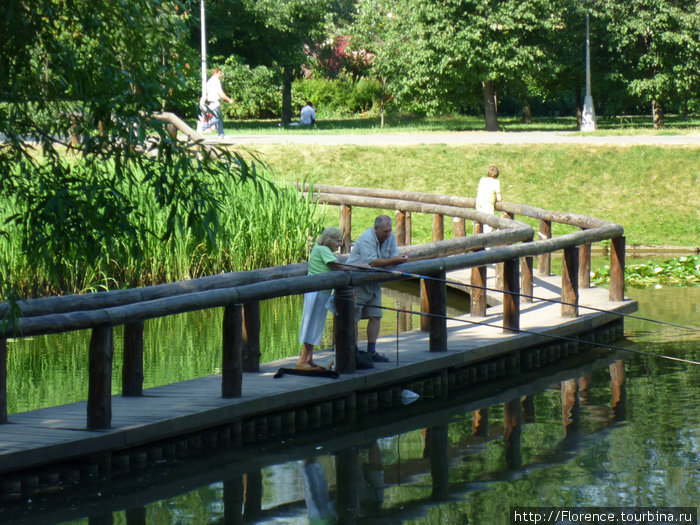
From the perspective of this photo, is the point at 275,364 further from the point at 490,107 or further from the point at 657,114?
the point at 657,114

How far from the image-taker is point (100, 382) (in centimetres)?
833

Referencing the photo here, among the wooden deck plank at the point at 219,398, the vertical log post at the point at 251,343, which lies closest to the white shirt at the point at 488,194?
the wooden deck plank at the point at 219,398

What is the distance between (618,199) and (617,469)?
1687 cm

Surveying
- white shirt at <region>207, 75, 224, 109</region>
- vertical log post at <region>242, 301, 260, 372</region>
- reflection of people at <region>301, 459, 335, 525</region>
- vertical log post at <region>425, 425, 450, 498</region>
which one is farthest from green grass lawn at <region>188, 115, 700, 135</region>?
reflection of people at <region>301, 459, 335, 525</region>

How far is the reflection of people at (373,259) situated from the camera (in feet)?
34.8

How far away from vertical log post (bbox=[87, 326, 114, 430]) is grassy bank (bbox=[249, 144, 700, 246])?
1498 cm

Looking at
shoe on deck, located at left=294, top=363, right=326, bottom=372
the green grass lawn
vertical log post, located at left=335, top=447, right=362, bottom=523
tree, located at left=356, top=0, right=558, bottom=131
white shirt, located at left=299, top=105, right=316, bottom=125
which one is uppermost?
tree, located at left=356, top=0, right=558, bottom=131

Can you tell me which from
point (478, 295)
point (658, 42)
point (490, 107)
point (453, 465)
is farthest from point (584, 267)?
point (658, 42)

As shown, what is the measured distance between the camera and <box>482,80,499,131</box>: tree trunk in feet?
115

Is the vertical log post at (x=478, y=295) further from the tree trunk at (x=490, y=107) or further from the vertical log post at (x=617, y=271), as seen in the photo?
the tree trunk at (x=490, y=107)

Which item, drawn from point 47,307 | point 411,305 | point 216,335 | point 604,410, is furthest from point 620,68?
point 47,307

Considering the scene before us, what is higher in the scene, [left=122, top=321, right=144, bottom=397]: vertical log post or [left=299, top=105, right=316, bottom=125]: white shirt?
[left=299, top=105, right=316, bottom=125]: white shirt

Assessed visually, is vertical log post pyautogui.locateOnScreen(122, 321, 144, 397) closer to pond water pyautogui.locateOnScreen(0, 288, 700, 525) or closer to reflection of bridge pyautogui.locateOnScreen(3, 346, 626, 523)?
reflection of bridge pyautogui.locateOnScreen(3, 346, 626, 523)

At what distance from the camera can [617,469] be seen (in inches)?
334
